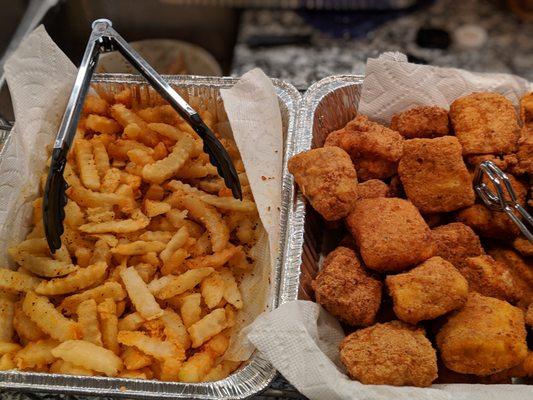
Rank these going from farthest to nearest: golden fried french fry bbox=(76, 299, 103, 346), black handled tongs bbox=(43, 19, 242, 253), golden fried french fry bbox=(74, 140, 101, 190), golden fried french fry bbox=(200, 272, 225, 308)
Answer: golden fried french fry bbox=(74, 140, 101, 190) → golden fried french fry bbox=(200, 272, 225, 308) → golden fried french fry bbox=(76, 299, 103, 346) → black handled tongs bbox=(43, 19, 242, 253)

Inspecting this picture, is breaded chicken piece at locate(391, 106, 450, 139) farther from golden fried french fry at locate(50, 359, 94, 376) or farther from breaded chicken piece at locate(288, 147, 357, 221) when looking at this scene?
golden fried french fry at locate(50, 359, 94, 376)

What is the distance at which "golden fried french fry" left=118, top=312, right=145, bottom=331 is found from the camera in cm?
193

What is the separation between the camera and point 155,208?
7.06 feet

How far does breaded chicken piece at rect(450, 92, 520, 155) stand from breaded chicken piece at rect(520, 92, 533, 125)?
0.04 m

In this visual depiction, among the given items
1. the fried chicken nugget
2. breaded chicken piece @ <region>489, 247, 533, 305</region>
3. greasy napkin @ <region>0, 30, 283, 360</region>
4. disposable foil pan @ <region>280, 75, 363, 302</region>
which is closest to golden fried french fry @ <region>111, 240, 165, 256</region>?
greasy napkin @ <region>0, 30, 283, 360</region>

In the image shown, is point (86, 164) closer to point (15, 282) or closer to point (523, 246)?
point (15, 282)

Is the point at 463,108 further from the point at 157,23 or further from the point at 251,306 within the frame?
the point at 157,23

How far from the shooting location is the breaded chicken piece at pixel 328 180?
198 cm

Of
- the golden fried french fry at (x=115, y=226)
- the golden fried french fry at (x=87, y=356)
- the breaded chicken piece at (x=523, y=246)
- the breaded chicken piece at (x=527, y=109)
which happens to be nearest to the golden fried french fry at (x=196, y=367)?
the golden fried french fry at (x=87, y=356)

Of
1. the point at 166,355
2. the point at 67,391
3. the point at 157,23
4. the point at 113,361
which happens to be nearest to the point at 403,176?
the point at 166,355

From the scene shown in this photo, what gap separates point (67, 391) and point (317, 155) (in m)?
1.14

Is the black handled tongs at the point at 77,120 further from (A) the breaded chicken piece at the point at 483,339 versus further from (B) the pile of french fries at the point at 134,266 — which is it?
(A) the breaded chicken piece at the point at 483,339

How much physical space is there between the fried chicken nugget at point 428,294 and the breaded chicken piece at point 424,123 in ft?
2.24

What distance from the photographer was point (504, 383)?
1.80m
